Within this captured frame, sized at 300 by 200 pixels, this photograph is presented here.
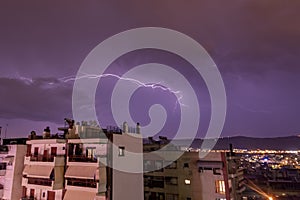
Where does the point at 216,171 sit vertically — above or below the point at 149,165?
below

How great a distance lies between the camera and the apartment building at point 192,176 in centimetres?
2695

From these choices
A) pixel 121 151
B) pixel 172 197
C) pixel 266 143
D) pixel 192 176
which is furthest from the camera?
pixel 266 143

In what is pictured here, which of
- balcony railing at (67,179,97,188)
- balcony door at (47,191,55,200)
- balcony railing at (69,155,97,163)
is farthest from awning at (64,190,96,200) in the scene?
balcony railing at (69,155,97,163)

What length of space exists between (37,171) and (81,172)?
17.9 ft

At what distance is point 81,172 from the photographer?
2077 cm

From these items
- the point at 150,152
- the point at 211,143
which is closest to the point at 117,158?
the point at 150,152

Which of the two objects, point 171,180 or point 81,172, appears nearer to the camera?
point 81,172

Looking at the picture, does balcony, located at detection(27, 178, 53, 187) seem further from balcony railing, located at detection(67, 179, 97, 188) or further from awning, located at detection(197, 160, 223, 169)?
awning, located at detection(197, 160, 223, 169)

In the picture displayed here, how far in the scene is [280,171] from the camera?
232ft

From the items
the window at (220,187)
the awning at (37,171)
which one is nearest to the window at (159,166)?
the window at (220,187)

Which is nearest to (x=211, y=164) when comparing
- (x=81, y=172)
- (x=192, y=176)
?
(x=192, y=176)

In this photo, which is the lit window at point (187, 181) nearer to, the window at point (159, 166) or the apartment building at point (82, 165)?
the window at point (159, 166)

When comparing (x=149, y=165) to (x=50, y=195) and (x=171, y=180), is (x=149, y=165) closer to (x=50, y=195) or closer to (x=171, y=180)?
(x=171, y=180)

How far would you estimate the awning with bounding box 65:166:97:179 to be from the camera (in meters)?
20.1
